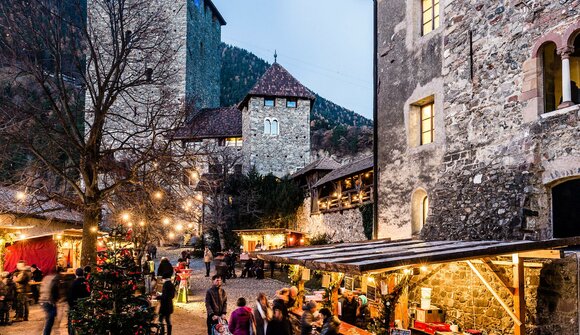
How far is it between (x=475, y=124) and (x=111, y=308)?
24.7ft

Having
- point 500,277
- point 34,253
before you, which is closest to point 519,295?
point 500,277

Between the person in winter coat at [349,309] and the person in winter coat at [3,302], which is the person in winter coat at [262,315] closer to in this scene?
the person in winter coat at [349,309]

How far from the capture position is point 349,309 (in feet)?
34.9

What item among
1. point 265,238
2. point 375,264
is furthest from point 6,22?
point 265,238

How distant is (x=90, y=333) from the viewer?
7410 mm

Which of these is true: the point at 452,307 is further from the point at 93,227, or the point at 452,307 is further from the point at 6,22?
the point at 6,22

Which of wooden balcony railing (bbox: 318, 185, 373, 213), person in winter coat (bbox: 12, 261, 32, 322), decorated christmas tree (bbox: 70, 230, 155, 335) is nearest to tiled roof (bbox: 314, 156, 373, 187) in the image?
wooden balcony railing (bbox: 318, 185, 373, 213)

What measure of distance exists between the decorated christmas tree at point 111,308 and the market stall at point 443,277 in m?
2.81

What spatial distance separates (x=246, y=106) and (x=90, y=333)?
1455 inches

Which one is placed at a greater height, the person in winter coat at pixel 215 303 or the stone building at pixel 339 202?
the stone building at pixel 339 202

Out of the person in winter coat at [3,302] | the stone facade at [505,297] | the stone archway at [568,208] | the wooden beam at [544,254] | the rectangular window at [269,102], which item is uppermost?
the rectangular window at [269,102]

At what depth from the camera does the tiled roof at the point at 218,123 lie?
44594mm

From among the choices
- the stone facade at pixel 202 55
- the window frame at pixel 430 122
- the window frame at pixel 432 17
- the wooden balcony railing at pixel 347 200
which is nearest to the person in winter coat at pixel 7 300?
the window frame at pixel 430 122

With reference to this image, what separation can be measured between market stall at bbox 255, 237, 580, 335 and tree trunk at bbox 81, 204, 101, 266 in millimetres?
4700
